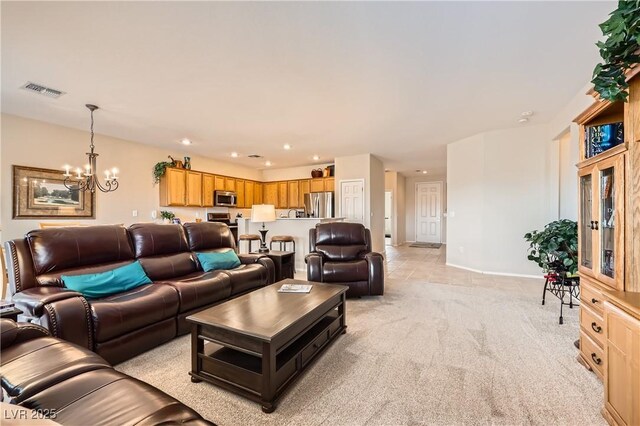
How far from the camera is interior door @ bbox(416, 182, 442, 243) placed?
10.1 meters

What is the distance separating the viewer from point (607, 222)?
186cm

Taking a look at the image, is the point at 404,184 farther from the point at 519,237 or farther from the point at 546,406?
the point at 546,406

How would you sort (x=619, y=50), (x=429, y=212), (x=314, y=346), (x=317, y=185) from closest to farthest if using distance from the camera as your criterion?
(x=619, y=50) < (x=314, y=346) < (x=317, y=185) < (x=429, y=212)

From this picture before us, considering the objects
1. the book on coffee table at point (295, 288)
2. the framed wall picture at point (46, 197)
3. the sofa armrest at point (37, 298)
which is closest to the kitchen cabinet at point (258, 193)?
the framed wall picture at point (46, 197)

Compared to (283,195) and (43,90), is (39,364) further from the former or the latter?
(283,195)

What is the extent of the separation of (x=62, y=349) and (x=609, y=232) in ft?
10.7

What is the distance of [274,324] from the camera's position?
1752 millimetres

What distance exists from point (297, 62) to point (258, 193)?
6.29 m

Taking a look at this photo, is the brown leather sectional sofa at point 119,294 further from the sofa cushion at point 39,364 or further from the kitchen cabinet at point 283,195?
the kitchen cabinet at point 283,195

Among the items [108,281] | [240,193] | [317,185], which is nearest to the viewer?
[108,281]

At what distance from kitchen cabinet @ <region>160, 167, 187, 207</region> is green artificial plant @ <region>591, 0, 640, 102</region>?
6.44m

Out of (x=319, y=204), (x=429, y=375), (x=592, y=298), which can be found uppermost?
(x=319, y=204)

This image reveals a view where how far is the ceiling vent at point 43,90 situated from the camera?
3121 millimetres

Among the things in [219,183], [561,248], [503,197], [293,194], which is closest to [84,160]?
[219,183]
